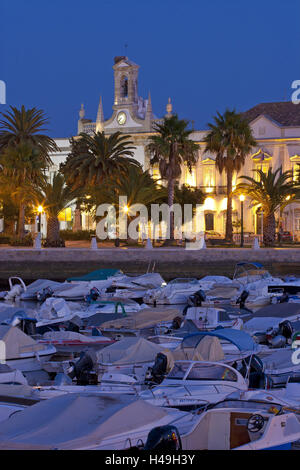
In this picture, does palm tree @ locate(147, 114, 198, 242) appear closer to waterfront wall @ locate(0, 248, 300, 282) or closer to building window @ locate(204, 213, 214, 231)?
waterfront wall @ locate(0, 248, 300, 282)

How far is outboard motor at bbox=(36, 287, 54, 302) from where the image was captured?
1289 inches

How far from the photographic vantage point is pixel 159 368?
50.3 ft

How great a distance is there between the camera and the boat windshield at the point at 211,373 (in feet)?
44.8

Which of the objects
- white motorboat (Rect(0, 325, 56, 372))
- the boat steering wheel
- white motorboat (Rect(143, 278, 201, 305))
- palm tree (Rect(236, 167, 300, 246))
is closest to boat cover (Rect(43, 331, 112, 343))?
white motorboat (Rect(0, 325, 56, 372))

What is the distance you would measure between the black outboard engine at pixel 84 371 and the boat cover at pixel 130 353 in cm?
79

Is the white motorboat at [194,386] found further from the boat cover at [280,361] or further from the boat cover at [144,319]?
the boat cover at [144,319]

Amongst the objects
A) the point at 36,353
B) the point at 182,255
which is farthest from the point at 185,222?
the point at 36,353

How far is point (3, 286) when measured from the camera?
44.7 meters

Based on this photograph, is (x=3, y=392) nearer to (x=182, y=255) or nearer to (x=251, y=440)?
(x=251, y=440)

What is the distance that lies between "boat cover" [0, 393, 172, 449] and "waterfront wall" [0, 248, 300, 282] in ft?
123

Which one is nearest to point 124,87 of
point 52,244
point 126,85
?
point 126,85

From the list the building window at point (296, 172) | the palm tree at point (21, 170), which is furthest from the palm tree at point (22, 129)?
the building window at point (296, 172)

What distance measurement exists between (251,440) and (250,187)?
46678 millimetres

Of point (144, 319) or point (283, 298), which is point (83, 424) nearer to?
point (144, 319)
